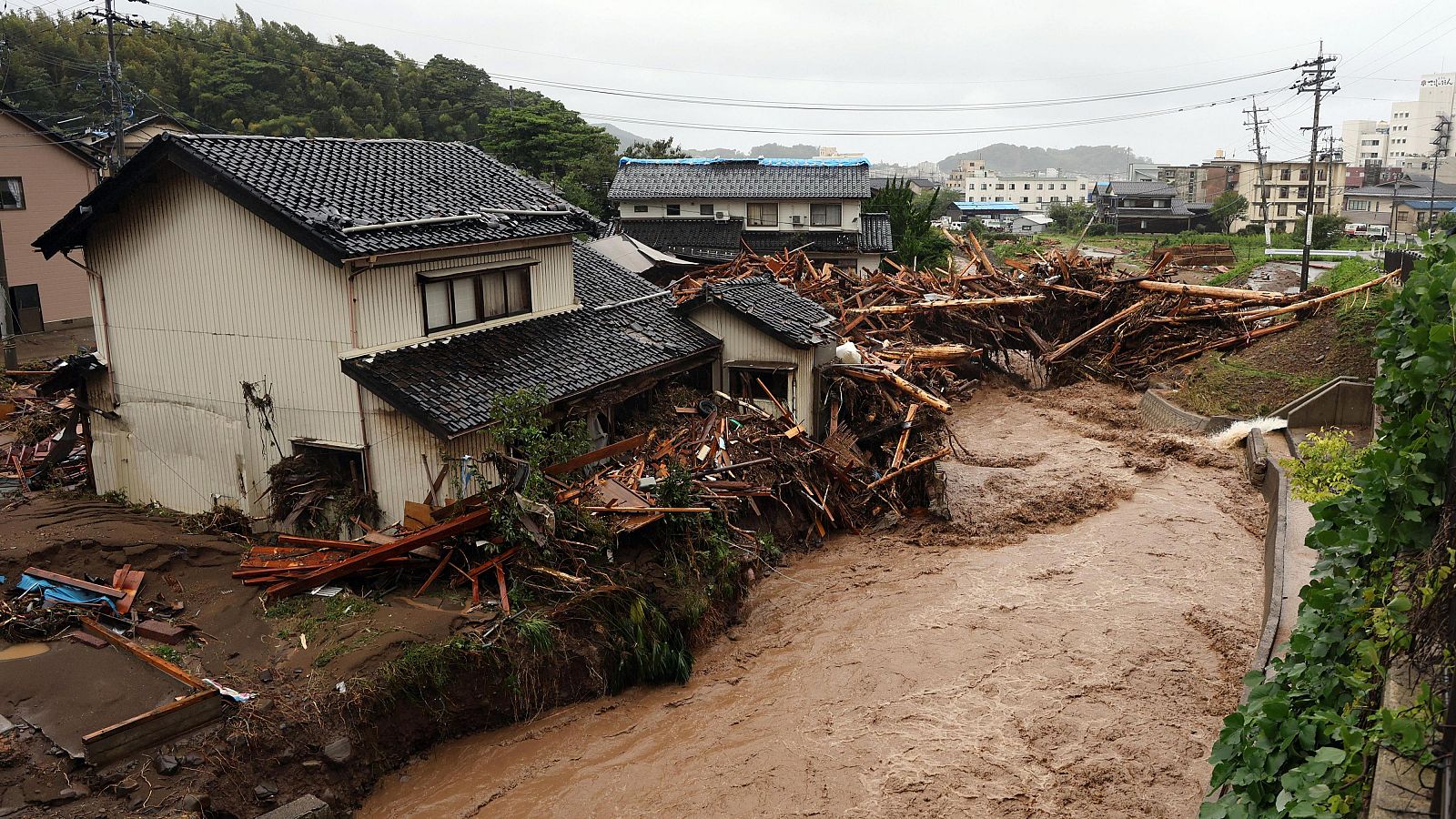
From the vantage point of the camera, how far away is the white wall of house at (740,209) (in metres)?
41.5

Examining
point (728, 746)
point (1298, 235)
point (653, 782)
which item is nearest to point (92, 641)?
point (653, 782)

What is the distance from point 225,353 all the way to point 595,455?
5.58 meters

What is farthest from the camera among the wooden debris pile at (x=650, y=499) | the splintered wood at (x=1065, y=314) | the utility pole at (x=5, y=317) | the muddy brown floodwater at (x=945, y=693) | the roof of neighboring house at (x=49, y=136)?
the roof of neighboring house at (x=49, y=136)

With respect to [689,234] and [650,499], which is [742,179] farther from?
[650,499]

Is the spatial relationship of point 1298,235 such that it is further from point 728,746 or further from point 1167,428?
point 728,746

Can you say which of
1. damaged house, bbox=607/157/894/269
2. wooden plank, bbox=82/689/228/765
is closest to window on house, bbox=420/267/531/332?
wooden plank, bbox=82/689/228/765

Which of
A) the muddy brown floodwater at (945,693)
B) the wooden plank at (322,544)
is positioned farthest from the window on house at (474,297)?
the muddy brown floodwater at (945,693)

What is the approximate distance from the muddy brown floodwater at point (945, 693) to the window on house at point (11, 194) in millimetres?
28573

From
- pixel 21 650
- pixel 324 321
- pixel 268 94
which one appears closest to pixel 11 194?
pixel 268 94

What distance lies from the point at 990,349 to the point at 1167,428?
6.66 meters

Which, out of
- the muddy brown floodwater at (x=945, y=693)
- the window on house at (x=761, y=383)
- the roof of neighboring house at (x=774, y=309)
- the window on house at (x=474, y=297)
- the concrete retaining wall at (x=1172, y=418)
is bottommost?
the muddy brown floodwater at (x=945, y=693)

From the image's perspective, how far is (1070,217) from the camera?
285 feet

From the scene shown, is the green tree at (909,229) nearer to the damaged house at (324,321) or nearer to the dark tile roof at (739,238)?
the dark tile roof at (739,238)

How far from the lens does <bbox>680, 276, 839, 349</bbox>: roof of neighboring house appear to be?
17516mm
